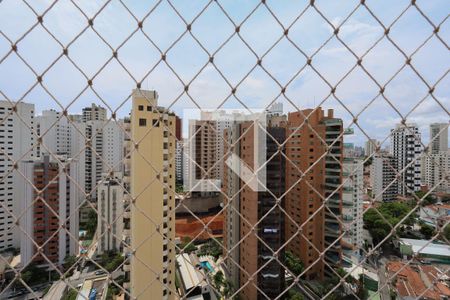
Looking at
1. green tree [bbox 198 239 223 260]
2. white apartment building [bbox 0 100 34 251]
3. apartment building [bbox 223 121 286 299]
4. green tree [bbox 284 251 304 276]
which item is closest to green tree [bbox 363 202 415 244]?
green tree [bbox 284 251 304 276]

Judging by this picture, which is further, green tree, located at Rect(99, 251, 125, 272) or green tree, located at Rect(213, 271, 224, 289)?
green tree, located at Rect(99, 251, 125, 272)

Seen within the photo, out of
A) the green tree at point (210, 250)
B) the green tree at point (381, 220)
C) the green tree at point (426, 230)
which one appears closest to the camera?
the green tree at point (210, 250)

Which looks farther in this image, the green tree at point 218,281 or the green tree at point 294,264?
the green tree at point 294,264

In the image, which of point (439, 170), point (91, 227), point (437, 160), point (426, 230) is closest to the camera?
point (439, 170)

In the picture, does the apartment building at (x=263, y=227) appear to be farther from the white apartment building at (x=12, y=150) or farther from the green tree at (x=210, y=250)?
the white apartment building at (x=12, y=150)

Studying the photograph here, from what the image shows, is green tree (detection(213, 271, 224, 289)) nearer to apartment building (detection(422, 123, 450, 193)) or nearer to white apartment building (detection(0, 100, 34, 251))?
white apartment building (detection(0, 100, 34, 251))

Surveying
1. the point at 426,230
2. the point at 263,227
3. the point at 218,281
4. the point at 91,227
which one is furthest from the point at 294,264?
the point at 91,227

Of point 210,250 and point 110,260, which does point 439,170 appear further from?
point 110,260

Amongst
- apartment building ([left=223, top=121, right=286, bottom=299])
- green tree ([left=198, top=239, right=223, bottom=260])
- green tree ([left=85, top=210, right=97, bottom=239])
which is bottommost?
green tree ([left=198, top=239, right=223, bottom=260])

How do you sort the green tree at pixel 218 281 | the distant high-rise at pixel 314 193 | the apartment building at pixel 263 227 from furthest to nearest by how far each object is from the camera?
1. the distant high-rise at pixel 314 193
2. the green tree at pixel 218 281
3. the apartment building at pixel 263 227

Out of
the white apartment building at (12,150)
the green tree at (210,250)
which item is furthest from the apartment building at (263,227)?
the white apartment building at (12,150)

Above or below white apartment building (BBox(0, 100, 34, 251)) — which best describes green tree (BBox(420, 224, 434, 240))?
below

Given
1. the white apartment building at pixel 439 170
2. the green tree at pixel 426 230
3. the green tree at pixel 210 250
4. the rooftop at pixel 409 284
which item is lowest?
the green tree at pixel 210 250
